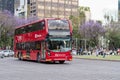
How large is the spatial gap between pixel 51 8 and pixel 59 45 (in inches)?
4267

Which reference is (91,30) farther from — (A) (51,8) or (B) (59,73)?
(B) (59,73)

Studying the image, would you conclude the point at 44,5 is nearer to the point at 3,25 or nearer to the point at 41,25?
the point at 3,25

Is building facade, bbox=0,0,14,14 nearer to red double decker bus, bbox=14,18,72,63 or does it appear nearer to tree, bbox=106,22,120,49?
tree, bbox=106,22,120,49

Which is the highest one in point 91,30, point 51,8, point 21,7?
point 21,7

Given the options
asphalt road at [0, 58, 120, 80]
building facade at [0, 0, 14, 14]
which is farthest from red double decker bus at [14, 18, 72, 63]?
building facade at [0, 0, 14, 14]

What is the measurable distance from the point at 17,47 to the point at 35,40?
28.4 ft

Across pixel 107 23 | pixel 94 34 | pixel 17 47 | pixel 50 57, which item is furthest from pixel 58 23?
pixel 107 23

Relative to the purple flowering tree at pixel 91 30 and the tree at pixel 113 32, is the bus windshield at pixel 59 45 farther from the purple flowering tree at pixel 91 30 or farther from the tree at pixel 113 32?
the tree at pixel 113 32

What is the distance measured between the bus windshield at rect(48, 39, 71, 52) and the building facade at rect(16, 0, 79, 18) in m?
101

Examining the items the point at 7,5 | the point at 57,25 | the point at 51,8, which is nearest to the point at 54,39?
the point at 57,25

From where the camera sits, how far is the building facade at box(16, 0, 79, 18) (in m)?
137

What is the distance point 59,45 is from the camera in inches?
1289

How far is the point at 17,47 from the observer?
143 ft

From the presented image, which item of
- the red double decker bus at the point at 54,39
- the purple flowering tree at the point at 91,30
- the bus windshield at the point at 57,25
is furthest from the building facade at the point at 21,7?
the bus windshield at the point at 57,25
